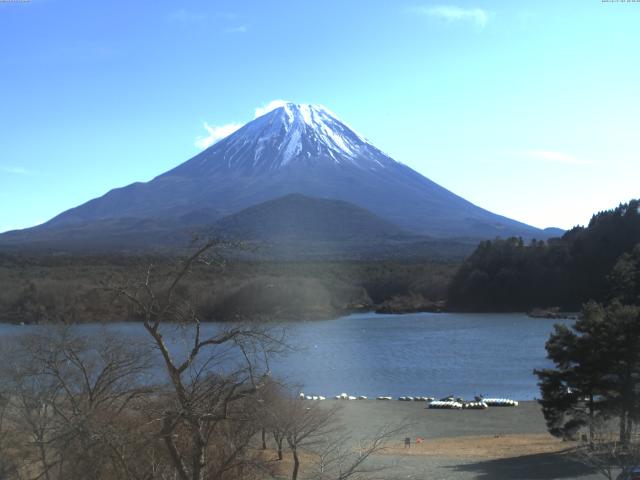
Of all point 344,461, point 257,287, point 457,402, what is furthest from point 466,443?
point 257,287

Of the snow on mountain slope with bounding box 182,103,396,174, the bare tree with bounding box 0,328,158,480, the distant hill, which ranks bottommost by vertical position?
the bare tree with bounding box 0,328,158,480

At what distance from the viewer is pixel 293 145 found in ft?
391

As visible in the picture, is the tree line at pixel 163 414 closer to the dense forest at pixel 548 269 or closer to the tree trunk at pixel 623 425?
the tree trunk at pixel 623 425

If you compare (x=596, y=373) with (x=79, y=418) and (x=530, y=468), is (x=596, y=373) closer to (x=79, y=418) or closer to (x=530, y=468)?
(x=530, y=468)

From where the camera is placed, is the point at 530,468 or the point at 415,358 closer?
the point at 530,468

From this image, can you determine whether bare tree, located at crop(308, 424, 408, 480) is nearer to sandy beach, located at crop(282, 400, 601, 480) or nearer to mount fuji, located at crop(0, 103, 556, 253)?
sandy beach, located at crop(282, 400, 601, 480)

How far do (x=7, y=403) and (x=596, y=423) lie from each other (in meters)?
8.71

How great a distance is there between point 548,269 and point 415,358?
1278 inches

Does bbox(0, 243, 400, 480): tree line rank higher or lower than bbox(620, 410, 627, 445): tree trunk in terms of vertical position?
higher

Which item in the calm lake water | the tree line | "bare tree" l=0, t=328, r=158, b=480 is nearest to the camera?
the tree line

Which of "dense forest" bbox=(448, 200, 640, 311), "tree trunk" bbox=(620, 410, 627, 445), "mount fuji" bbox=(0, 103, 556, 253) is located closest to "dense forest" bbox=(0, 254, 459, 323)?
"dense forest" bbox=(448, 200, 640, 311)

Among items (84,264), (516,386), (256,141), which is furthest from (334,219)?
(516,386)

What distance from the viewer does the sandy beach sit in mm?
11852

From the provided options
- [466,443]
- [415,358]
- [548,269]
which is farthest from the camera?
[548,269]
